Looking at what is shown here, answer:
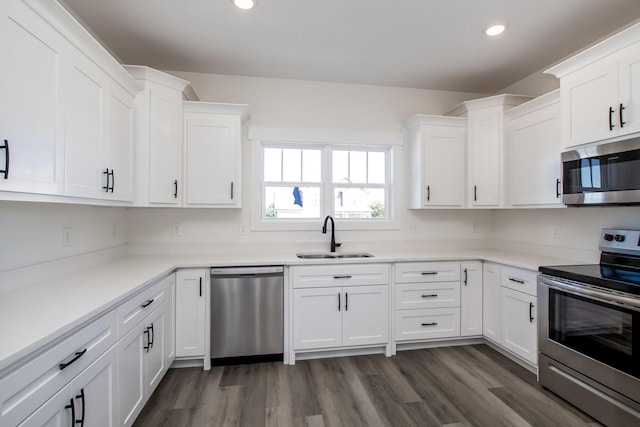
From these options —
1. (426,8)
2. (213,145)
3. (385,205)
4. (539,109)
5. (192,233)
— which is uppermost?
(426,8)

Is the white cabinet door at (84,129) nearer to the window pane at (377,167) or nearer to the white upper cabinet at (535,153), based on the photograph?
the window pane at (377,167)

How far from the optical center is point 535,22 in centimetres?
218

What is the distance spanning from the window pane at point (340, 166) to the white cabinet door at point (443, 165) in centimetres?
84

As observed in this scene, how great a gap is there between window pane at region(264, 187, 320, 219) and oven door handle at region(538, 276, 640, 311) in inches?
82.8

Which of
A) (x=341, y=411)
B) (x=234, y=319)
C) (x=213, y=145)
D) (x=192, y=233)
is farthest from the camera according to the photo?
(x=192, y=233)

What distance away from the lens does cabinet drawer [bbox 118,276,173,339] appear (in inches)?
61.2

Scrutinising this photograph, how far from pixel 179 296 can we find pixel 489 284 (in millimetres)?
2825

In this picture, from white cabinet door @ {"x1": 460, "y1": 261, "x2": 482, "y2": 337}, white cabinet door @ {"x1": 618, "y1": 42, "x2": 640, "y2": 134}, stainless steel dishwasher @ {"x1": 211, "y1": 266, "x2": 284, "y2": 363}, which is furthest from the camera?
white cabinet door @ {"x1": 460, "y1": 261, "x2": 482, "y2": 337}

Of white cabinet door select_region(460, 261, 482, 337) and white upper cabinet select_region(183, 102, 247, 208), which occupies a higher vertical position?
white upper cabinet select_region(183, 102, 247, 208)

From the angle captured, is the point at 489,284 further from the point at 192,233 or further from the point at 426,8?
the point at 192,233

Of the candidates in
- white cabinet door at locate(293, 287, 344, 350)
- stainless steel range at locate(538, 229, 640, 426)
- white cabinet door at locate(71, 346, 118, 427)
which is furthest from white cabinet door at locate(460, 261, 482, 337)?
white cabinet door at locate(71, 346, 118, 427)

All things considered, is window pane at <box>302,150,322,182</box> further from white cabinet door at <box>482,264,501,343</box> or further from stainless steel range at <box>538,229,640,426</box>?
stainless steel range at <box>538,229,640,426</box>

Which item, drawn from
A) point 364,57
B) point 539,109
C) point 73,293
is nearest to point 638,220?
point 539,109

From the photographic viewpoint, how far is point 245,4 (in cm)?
197
